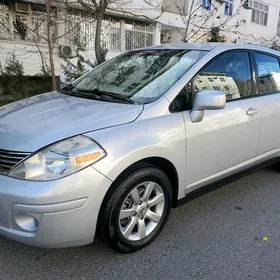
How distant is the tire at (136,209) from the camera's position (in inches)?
90.3

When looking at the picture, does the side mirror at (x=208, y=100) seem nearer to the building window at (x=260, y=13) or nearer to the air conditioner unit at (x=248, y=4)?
the air conditioner unit at (x=248, y=4)

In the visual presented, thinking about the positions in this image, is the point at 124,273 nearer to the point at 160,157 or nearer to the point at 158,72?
the point at 160,157

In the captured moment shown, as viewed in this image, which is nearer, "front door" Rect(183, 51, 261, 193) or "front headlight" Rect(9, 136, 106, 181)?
"front headlight" Rect(9, 136, 106, 181)

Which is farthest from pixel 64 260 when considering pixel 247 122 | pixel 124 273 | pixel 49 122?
pixel 247 122

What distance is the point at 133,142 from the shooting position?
2336mm

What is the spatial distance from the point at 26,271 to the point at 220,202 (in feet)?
6.83

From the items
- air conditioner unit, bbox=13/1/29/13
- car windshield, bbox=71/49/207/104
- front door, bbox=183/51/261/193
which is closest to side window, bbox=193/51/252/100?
front door, bbox=183/51/261/193

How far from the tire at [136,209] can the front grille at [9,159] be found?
643 mm

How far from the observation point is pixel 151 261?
248 cm

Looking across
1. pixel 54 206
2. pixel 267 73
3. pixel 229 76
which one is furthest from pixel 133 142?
pixel 267 73

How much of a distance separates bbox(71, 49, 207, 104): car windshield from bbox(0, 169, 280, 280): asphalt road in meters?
1.25

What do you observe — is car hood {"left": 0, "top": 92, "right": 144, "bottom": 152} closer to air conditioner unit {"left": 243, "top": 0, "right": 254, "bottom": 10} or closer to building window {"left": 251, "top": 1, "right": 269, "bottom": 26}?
air conditioner unit {"left": 243, "top": 0, "right": 254, "bottom": 10}

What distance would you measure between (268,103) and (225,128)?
87 cm

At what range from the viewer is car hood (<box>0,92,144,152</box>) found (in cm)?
219
